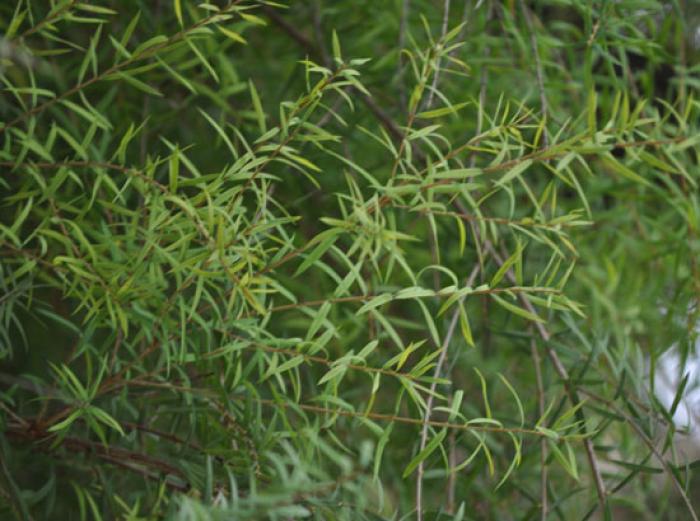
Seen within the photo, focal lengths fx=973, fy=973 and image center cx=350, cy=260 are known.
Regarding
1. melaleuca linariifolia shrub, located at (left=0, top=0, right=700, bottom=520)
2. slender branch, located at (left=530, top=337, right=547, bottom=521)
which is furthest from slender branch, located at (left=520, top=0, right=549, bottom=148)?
slender branch, located at (left=530, top=337, right=547, bottom=521)

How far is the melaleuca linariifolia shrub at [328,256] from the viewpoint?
476 millimetres

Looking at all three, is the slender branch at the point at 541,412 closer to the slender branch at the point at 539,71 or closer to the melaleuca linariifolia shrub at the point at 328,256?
the melaleuca linariifolia shrub at the point at 328,256

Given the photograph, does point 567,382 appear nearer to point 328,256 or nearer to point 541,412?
point 541,412

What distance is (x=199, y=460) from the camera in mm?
542

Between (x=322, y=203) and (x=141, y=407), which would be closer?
(x=141, y=407)

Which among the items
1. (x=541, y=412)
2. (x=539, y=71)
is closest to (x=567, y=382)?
(x=541, y=412)

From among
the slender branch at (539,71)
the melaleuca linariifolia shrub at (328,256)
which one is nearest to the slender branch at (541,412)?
the melaleuca linariifolia shrub at (328,256)

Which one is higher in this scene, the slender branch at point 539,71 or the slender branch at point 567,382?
the slender branch at point 539,71

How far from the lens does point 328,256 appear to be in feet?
2.69

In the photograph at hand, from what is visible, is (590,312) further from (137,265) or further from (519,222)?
(137,265)

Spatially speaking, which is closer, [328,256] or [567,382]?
[567,382]

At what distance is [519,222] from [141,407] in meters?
0.25

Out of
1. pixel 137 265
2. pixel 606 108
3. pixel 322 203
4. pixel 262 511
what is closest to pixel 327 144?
pixel 322 203

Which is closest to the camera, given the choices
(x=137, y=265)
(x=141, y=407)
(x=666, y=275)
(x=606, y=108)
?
(x=137, y=265)
